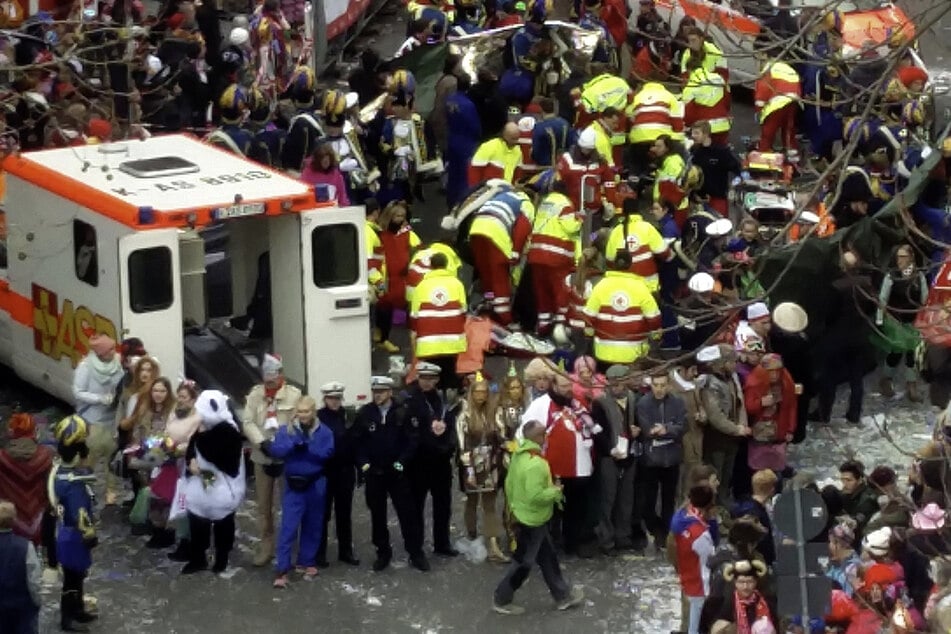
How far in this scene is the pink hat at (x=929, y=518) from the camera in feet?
53.0

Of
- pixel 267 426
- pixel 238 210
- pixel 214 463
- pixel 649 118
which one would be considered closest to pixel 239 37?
pixel 649 118

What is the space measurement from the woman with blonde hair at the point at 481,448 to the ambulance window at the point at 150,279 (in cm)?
237

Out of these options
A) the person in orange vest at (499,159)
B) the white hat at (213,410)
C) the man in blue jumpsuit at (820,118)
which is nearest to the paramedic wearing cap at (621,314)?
the person in orange vest at (499,159)

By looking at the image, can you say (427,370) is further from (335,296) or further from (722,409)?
(722,409)

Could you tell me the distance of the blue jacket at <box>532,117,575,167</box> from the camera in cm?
2303

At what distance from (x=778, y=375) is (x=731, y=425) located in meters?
0.57

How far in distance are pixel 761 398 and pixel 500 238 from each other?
3.58 m

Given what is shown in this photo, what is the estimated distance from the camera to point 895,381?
21.5 m

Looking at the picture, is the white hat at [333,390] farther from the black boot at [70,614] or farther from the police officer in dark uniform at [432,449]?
the black boot at [70,614]

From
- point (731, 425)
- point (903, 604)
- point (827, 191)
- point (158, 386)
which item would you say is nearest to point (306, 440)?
point (158, 386)

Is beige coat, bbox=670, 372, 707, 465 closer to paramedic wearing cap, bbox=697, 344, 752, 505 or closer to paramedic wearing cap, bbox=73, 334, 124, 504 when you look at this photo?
paramedic wearing cap, bbox=697, 344, 752, 505

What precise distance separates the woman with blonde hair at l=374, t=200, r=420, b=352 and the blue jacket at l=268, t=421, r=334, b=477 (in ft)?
13.2

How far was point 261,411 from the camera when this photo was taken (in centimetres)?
1800

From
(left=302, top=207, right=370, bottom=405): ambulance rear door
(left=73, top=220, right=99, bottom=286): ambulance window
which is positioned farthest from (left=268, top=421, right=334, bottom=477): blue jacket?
(left=73, top=220, right=99, bottom=286): ambulance window
